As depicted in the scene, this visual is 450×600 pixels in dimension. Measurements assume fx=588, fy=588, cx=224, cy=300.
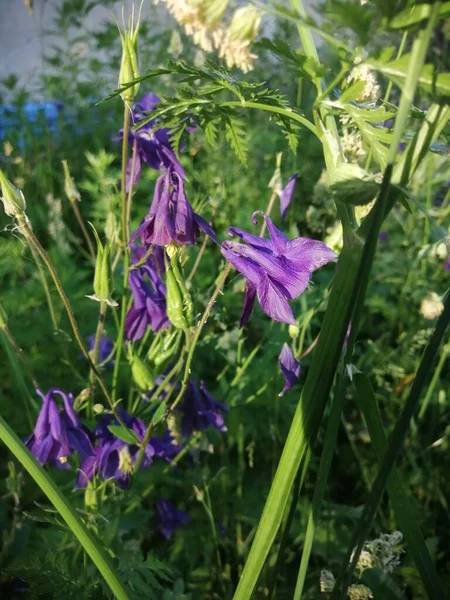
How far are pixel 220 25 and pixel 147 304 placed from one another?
0.66m

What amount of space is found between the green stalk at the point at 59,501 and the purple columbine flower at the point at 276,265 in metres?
0.33

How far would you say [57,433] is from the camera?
1.06m

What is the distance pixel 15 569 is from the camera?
0.83 m

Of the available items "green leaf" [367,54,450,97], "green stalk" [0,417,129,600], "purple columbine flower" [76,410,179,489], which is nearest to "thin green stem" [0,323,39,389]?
"purple columbine flower" [76,410,179,489]

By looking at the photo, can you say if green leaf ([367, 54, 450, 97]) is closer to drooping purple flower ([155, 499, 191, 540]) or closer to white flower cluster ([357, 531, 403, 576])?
white flower cluster ([357, 531, 403, 576])

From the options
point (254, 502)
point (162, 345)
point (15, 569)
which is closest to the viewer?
point (15, 569)

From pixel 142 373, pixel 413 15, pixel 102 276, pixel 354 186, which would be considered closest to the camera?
pixel 413 15

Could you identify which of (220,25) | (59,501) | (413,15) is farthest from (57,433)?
(413,15)

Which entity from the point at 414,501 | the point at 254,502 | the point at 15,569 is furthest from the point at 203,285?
the point at 15,569

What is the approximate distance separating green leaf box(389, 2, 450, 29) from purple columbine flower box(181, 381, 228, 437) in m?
0.84

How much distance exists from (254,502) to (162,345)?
638 mm

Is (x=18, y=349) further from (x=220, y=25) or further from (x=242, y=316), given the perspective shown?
(x=220, y=25)

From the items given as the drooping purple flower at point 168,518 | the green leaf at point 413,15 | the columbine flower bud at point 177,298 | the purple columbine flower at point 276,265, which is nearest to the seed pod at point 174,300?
the columbine flower bud at point 177,298

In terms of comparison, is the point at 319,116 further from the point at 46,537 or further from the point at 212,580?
the point at 212,580
